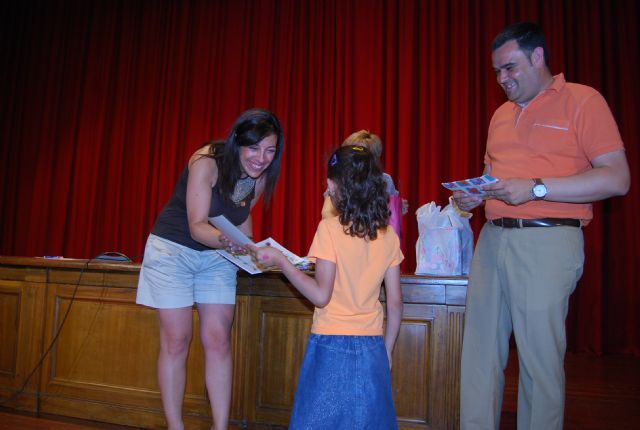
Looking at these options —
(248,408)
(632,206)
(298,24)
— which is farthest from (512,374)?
(298,24)

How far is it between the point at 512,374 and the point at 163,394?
261 centimetres

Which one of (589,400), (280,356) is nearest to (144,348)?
(280,356)

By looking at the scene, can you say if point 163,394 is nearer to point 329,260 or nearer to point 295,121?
point 329,260

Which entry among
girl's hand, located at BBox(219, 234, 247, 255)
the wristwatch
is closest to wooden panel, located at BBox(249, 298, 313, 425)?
girl's hand, located at BBox(219, 234, 247, 255)

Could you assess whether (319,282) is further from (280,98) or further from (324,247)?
(280,98)

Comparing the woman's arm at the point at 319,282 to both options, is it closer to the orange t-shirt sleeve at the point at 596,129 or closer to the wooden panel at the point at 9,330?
the orange t-shirt sleeve at the point at 596,129

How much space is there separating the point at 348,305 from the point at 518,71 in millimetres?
914

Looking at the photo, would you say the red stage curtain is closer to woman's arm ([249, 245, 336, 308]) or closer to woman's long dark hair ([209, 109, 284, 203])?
woman's long dark hair ([209, 109, 284, 203])

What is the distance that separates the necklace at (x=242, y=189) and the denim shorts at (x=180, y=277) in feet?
0.65

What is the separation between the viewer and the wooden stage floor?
230 centimetres

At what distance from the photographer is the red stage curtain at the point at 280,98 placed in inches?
166

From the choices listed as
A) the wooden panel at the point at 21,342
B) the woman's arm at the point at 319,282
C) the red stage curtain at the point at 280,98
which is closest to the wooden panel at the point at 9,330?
the wooden panel at the point at 21,342

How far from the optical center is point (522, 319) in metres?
1.57

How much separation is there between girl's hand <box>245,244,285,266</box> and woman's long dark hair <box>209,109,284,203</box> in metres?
0.37
